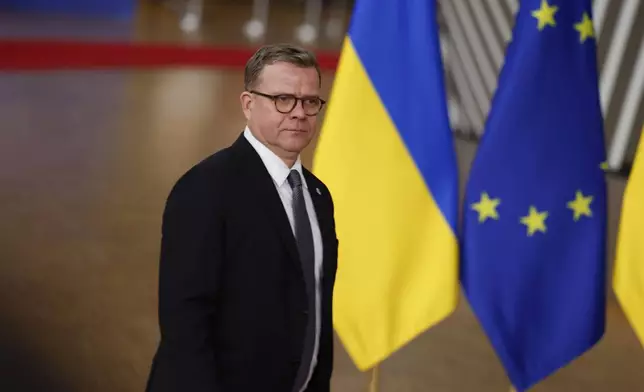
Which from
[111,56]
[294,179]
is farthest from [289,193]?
[111,56]

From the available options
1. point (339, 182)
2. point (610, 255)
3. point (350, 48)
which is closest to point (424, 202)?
point (339, 182)

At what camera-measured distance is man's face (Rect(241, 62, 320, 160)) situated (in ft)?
5.85

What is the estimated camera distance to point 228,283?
1784mm

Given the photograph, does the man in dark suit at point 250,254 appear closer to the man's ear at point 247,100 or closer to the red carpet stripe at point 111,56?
the man's ear at point 247,100

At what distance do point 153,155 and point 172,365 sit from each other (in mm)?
5653

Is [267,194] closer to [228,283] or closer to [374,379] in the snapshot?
[228,283]

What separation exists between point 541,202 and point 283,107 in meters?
1.36

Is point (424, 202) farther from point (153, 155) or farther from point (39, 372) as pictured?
point (153, 155)

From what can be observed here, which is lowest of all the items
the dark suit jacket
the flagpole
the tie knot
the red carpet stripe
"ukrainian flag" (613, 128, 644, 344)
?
the red carpet stripe

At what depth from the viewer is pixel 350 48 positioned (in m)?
2.95

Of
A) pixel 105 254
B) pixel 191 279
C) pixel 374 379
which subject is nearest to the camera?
pixel 191 279

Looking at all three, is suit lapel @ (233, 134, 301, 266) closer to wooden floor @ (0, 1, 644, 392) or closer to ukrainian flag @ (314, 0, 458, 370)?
ukrainian flag @ (314, 0, 458, 370)

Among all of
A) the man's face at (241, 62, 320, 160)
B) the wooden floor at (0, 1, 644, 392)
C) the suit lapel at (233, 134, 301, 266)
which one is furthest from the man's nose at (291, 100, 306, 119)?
the wooden floor at (0, 1, 644, 392)

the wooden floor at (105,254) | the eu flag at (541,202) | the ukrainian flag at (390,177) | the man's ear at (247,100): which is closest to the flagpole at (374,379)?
the ukrainian flag at (390,177)
